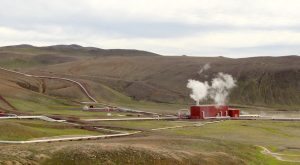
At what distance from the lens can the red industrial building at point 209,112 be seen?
140375 mm

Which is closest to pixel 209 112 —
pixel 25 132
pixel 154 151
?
pixel 25 132

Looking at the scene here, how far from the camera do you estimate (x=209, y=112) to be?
143 metres

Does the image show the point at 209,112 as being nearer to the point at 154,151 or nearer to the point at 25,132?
the point at 25,132

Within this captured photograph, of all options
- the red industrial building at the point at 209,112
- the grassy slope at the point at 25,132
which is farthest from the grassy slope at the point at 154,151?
the red industrial building at the point at 209,112

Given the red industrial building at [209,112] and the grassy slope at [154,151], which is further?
the red industrial building at [209,112]

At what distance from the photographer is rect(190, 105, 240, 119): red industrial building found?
140m

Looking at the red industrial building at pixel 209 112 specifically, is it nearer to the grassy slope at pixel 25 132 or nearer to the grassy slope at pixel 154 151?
the grassy slope at pixel 154 151

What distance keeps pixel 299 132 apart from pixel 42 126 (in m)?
50.4

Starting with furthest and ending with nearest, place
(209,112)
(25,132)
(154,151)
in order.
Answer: (209,112) < (25,132) < (154,151)

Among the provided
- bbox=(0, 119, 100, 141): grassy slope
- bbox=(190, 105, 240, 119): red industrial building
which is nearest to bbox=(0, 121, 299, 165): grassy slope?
bbox=(0, 119, 100, 141): grassy slope

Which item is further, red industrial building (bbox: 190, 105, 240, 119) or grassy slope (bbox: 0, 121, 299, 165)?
red industrial building (bbox: 190, 105, 240, 119)

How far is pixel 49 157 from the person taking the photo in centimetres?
4794

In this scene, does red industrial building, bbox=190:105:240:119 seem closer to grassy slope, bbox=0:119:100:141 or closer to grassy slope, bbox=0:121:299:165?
grassy slope, bbox=0:121:299:165

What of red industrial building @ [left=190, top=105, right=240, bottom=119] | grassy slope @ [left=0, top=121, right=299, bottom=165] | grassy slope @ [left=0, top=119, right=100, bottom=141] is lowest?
grassy slope @ [left=0, top=121, right=299, bottom=165]
